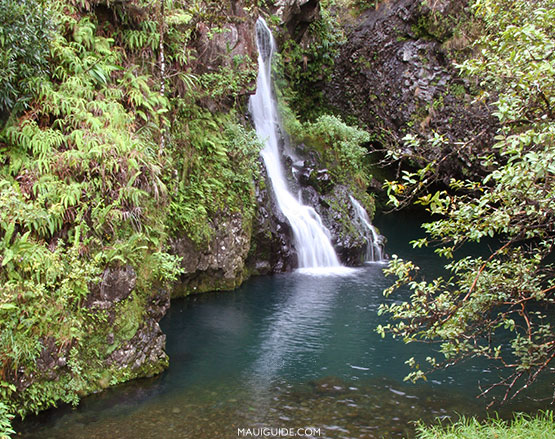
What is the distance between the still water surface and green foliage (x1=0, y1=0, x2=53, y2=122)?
4799 millimetres

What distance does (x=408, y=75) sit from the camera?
2238cm

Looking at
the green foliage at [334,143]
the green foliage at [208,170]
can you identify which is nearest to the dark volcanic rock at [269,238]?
the green foliage at [208,170]

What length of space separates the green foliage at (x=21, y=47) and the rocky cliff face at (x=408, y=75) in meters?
15.4

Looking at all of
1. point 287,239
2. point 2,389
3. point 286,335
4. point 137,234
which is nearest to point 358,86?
point 287,239

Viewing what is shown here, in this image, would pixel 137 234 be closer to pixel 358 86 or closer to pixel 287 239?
pixel 287 239

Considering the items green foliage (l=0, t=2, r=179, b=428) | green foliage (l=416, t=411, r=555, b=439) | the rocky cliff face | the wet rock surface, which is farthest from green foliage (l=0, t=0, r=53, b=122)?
the rocky cliff face

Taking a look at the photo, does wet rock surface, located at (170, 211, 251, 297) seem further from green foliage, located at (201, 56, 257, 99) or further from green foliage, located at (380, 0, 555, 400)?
green foliage, located at (380, 0, 555, 400)

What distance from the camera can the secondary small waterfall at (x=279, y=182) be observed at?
52.1 feet

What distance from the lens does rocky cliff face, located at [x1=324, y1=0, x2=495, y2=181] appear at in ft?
70.2

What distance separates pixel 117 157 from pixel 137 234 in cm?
130

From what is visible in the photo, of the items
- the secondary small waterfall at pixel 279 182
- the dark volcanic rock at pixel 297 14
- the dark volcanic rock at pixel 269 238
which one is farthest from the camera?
the dark volcanic rock at pixel 297 14

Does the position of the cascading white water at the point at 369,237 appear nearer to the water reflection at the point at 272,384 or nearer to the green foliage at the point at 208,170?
the green foliage at the point at 208,170

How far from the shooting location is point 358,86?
24188 millimetres

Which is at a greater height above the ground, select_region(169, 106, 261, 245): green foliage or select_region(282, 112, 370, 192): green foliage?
select_region(282, 112, 370, 192): green foliage
